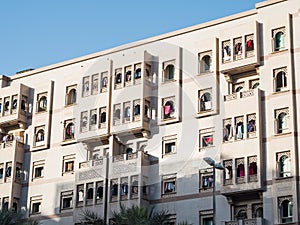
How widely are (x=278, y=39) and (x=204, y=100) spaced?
633 centimetres

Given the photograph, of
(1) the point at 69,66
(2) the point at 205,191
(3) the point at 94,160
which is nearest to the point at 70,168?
(3) the point at 94,160

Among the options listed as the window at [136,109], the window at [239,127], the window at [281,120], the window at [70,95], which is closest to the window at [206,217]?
the window at [239,127]

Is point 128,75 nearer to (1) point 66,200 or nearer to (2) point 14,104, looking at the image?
(1) point 66,200

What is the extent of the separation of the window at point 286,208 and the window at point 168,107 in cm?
1045

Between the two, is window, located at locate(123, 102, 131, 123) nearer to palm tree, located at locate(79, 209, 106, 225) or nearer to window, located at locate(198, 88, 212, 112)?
window, located at locate(198, 88, 212, 112)

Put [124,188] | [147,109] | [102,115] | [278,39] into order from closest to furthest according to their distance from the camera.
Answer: [278,39]
[124,188]
[147,109]
[102,115]

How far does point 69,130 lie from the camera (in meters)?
60.3

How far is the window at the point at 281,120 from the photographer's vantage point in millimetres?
50209

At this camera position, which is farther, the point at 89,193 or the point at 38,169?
the point at 38,169

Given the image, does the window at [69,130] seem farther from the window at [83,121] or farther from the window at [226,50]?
the window at [226,50]

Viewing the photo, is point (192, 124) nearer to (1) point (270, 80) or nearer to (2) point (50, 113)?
(1) point (270, 80)

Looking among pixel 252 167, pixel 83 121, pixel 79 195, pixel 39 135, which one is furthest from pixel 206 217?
pixel 39 135

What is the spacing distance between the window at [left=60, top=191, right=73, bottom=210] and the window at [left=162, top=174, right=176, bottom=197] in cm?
771

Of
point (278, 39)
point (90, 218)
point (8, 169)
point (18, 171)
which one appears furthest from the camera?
point (8, 169)
